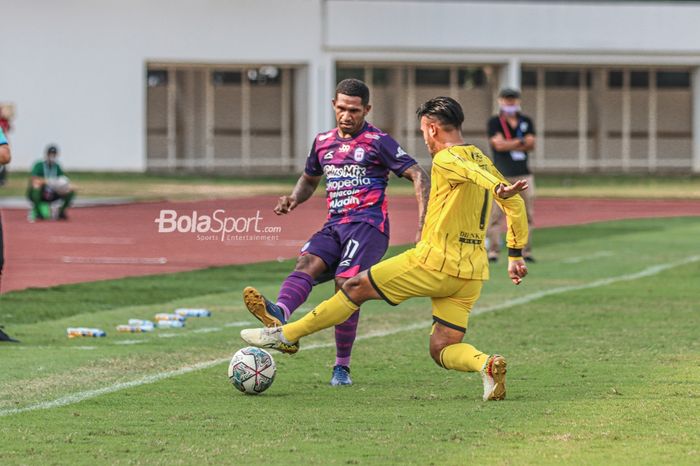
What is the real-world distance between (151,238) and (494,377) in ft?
57.1

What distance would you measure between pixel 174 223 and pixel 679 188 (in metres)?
34.8

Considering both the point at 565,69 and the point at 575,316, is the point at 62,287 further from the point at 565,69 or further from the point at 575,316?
the point at 565,69

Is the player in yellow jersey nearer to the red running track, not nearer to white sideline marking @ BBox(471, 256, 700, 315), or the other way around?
the red running track

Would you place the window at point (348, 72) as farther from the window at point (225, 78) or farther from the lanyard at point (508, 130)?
the lanyard at point (508, 130)

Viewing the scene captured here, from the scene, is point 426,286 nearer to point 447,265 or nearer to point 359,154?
point 447,265

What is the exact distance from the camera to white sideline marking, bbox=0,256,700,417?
9219 millimetres

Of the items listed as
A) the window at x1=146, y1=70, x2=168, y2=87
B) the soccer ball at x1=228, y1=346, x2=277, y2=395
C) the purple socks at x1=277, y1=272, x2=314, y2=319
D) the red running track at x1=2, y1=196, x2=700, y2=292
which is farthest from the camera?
the window at x1=146, y1=70, x2=168, y2=87

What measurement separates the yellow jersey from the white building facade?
4060 cm

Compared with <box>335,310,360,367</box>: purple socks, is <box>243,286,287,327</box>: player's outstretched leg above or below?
above

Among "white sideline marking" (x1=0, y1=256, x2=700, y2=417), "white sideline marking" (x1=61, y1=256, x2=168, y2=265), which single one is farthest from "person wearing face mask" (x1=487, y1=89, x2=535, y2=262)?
"white sideline marking" (x1=61, y1=256, x2=168, y2=265)

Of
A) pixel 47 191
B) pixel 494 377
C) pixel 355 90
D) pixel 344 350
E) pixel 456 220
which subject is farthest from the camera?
pixel 47 191

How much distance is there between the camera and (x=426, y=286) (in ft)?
29.7

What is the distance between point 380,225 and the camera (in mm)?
10062

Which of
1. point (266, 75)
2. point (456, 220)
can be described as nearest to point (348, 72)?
point (266, 75)
